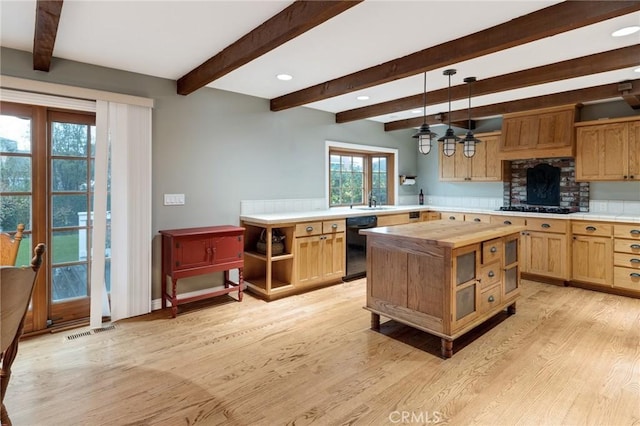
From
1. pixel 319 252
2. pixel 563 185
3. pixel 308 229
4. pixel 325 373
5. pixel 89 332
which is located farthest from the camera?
pixel 563 185

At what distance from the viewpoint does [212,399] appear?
2.11m

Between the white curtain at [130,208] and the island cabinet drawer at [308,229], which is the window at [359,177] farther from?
the white curtain at [130,208]

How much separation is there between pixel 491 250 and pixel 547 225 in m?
2.08

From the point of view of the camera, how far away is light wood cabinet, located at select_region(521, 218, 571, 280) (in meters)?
4.36

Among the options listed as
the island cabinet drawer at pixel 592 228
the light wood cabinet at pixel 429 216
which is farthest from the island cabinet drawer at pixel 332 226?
the island cabinet drawer at pixel 592 228

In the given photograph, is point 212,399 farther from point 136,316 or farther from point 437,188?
point 437,188

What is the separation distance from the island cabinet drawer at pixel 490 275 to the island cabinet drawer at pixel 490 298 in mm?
50

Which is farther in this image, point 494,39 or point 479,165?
point 479,165

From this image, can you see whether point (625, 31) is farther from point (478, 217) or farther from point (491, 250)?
point (478, 217)

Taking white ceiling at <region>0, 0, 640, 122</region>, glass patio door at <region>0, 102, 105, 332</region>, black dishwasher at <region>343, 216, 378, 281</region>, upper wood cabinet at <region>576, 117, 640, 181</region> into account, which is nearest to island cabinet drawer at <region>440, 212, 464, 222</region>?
black dishwasher at <region>343, 216, 378, 281</region>

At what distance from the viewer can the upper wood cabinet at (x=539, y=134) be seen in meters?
4.53

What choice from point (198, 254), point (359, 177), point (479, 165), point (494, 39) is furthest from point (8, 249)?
point (479, 165)

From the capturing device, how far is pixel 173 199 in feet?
12.1

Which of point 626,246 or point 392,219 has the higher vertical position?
point 392,219
